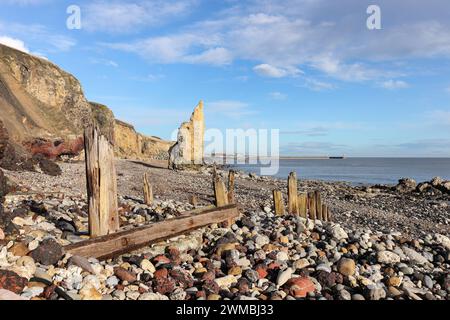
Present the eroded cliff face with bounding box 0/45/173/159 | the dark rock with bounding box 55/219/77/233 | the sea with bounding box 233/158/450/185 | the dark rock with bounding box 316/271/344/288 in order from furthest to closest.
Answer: the sea with bounding box 233/158/450/185 < the eroded cliff face with bounding box 0/45/173/159 < the dark rock with bounding box 55/219/77/233 < the dark rock with bounding box 316/271/344/288

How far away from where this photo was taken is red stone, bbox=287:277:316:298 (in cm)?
551

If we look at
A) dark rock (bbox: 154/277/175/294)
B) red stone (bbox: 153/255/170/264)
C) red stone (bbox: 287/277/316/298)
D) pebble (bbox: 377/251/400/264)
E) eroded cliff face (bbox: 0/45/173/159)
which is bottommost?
pebble (bbox: 377/251/400/264)

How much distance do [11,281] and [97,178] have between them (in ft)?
7.12

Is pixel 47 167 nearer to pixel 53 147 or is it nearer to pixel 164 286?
pixel 53 147

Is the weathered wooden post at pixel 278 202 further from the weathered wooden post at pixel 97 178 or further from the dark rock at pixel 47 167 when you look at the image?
the dark rock at pixel 47 167

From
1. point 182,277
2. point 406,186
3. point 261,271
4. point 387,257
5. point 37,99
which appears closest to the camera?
point 182,277

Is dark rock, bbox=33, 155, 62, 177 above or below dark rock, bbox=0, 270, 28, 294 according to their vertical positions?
above

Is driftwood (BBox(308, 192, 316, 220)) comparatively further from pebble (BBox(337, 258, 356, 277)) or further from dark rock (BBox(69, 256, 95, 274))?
dark rock (BBox(69, 256, 95, 274))

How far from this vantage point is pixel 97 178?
6.16m

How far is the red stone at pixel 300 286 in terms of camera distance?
5508 mm

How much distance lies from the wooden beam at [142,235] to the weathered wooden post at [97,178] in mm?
320

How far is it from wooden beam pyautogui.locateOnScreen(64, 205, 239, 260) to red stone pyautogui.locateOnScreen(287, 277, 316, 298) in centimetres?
264

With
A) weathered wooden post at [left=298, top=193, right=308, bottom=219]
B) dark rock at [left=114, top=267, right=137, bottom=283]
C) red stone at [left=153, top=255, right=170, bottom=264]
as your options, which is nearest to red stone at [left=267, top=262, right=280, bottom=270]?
red stone at [left=153, top=255, right=170, bottom=264]

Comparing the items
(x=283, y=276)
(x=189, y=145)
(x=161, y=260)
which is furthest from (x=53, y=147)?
(x=283, y=276)
